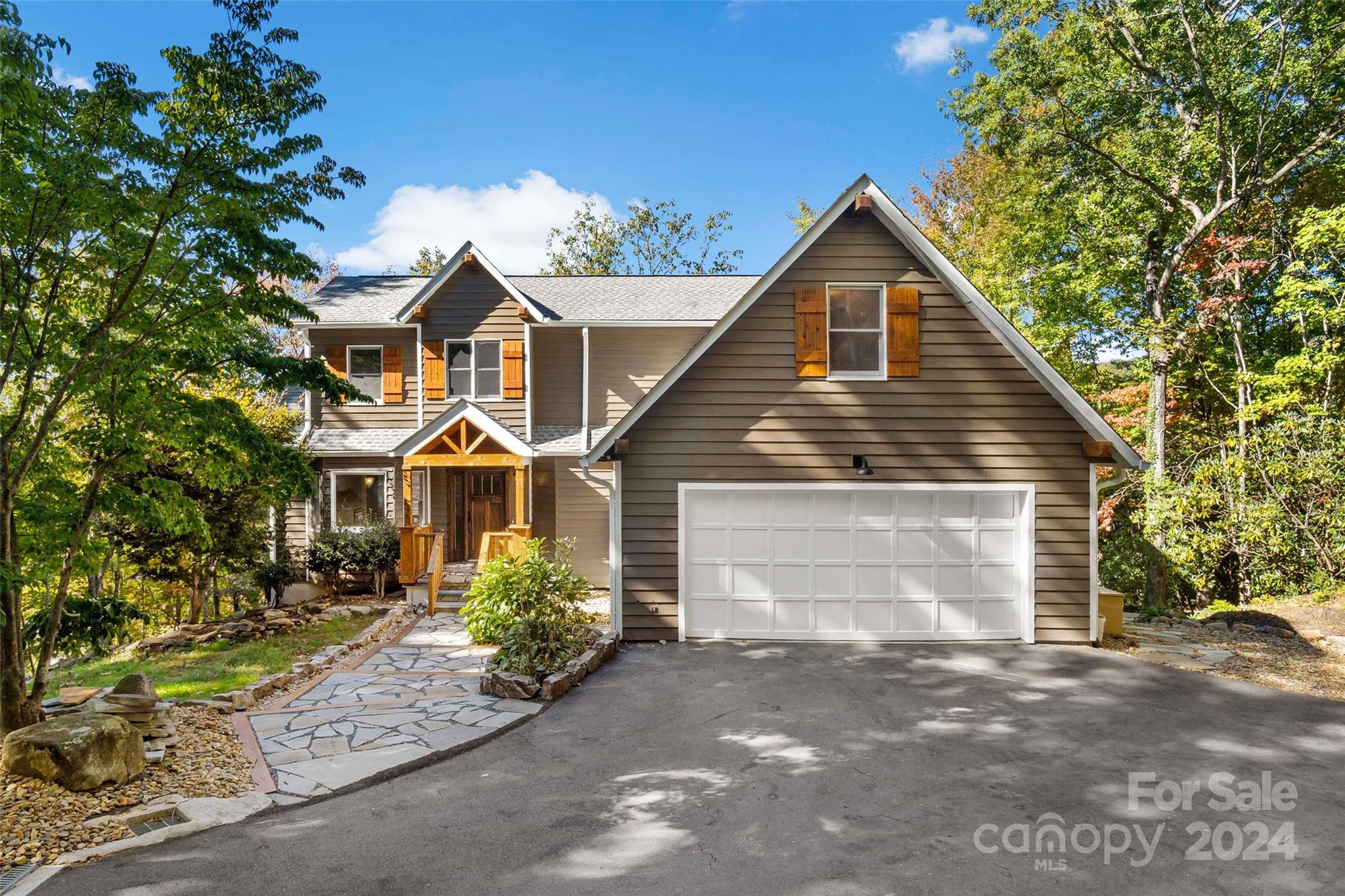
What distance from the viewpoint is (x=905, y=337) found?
365 inches

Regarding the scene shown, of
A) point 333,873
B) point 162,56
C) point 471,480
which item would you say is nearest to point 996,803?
point 333,873

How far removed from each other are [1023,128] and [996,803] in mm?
14549

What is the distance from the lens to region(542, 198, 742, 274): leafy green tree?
1187 inches

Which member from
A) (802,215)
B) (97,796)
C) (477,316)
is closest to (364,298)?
(477,316)

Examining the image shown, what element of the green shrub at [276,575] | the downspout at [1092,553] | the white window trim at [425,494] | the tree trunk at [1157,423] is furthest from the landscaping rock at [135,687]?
the tree trunk at [1157,423]

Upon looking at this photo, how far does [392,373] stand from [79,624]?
9.36 m

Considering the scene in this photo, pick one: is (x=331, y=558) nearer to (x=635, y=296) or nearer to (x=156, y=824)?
(x=635, y=296)

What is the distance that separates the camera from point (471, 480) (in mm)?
15258

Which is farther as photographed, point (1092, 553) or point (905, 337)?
point (905, 337)

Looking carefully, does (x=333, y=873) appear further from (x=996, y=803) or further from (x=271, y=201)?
(x=271, y=201)

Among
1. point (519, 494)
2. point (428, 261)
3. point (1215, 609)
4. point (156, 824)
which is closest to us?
point (156, 824)

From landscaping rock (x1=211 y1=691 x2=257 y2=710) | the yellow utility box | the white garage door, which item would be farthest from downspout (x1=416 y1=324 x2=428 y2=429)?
the yellow utility box

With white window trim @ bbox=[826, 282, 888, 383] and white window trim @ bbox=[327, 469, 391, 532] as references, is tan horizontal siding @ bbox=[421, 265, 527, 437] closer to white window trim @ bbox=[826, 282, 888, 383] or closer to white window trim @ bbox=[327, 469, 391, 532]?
white window trim @ bbox=[327, 469, 391, 532]

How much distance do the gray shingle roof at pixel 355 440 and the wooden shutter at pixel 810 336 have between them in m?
8.85
